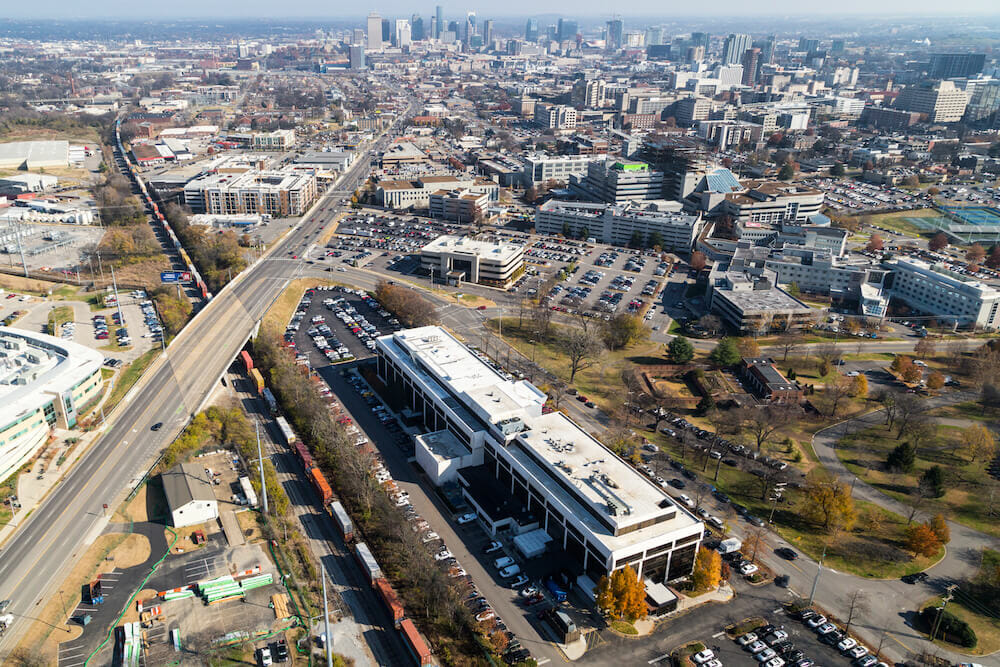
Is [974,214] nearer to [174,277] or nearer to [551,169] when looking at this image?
[551,169]

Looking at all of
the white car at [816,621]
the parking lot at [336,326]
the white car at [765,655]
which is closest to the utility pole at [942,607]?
the white car at [816,621]

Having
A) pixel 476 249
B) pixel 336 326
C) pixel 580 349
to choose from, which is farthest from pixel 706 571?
pixel 476 249

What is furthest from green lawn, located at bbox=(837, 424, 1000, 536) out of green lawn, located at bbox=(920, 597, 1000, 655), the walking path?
green lawn, located at bbox=(920, 597, 1000, 655)

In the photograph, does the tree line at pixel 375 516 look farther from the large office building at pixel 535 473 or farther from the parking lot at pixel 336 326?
the parking lot at pixel 336 326

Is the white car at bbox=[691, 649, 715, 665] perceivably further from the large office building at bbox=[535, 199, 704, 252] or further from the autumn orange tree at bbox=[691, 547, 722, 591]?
the large office building at bbox=[535, 199, 704, 252]

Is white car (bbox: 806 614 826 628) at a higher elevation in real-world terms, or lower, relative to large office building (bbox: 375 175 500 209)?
lower
